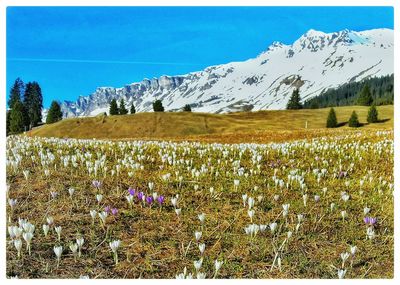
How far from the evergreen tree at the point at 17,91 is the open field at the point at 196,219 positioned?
85 cm

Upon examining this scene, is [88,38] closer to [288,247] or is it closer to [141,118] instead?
[288,247]

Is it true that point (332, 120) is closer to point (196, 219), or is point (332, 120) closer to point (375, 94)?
point (375, 94)

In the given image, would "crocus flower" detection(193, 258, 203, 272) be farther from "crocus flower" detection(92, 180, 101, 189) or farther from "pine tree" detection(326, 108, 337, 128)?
"pine tree" detection(326, 108, 337, 128)

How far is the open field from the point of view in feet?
12.4

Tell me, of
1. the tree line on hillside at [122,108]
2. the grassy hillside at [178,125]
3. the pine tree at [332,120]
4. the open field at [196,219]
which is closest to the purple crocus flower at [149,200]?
the open field at [196,219]

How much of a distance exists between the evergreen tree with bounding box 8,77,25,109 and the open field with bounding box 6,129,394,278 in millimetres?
848

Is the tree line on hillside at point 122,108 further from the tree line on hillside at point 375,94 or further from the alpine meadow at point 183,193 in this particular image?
the alpine meadow at point 183,193

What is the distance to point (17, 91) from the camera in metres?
6.53

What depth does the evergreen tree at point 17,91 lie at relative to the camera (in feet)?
19.4

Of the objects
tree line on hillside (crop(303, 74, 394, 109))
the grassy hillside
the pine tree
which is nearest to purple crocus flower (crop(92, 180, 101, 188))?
tree line on hillside (crop(303, 74, 394, 109))

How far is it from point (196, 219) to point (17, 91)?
12.4 feet
